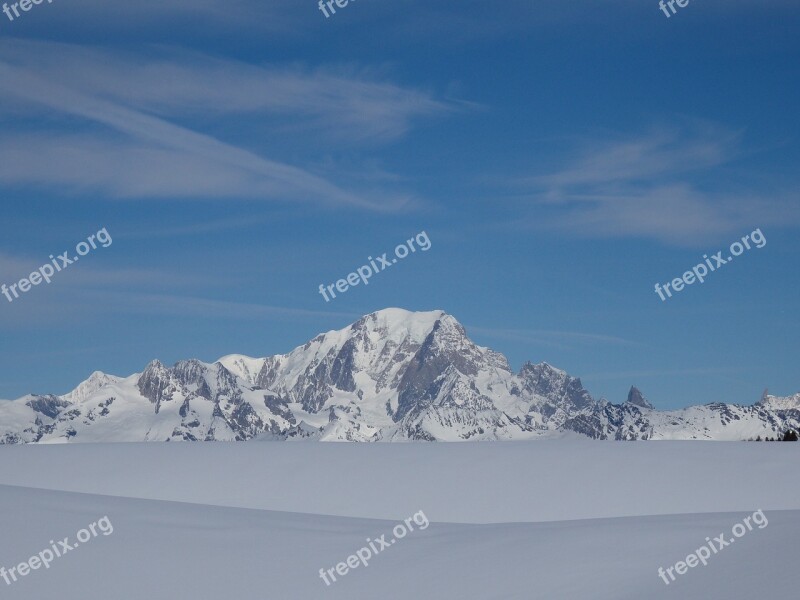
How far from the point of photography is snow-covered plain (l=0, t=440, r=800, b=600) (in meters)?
14.0

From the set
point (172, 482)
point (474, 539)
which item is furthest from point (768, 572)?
point (172, 482)

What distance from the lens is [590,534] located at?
15977 mm

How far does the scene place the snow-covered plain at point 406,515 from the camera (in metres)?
14.0

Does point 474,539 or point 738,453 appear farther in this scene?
point 738,453

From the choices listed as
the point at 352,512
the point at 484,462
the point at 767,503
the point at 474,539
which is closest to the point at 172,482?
the point at 352,512

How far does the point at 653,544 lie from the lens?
14.8 m

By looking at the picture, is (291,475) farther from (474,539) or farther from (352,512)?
(474,539)

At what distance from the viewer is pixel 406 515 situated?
847 inches

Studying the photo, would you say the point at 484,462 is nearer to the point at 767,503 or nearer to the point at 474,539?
the point at 767,503

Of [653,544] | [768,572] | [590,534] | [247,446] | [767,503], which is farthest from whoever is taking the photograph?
[247,446]

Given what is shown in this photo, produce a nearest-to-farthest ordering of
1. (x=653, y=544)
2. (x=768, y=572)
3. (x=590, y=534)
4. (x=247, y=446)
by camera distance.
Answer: (x=768, y=572), (x=653, y=544), (x=590, y=534), (x=247, y=446)

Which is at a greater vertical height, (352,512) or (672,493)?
(352,512)

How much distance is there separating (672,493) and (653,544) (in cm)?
792

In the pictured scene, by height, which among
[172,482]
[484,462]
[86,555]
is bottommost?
[86,555]
